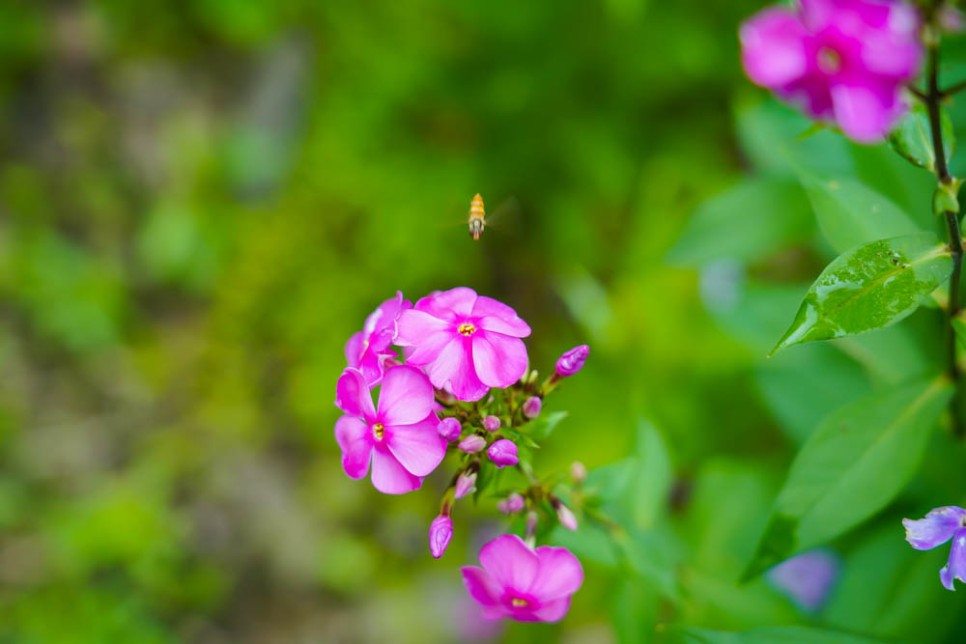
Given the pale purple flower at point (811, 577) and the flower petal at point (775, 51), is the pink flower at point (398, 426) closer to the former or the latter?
the flower petal at point (775, 51)

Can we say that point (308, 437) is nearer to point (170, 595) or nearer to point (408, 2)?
point (170, 595)

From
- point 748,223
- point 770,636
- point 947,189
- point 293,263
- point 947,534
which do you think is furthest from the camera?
point 293,263

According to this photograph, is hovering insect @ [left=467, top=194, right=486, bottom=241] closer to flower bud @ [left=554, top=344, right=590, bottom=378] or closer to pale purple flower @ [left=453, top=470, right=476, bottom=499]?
flower bud @ [left=554, top=344, right=590, bottom=378]

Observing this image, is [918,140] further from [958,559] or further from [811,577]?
[811,577]

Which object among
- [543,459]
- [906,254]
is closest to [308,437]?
[543,459]

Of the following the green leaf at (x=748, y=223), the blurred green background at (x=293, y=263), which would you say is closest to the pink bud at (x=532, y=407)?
the green leaf at (x=748, y=223)

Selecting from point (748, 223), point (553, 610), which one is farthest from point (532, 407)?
point (748, 223)
